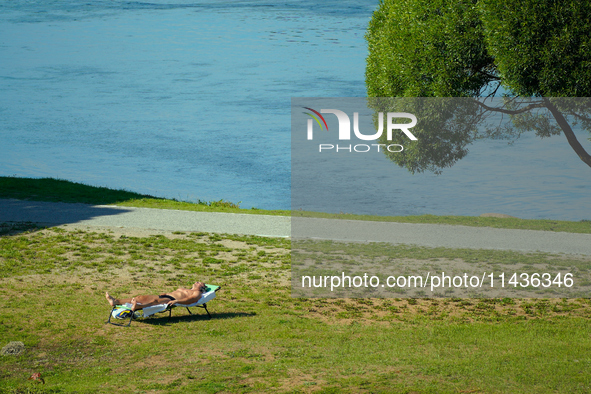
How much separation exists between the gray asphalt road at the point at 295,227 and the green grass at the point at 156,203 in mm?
570

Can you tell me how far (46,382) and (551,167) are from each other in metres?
9.13

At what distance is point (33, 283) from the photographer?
9.09 m

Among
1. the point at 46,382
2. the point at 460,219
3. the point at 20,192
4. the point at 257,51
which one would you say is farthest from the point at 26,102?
the point at 46,382

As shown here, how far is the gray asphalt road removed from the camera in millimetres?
11609

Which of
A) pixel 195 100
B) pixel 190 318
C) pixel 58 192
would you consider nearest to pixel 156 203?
pixel 58 192

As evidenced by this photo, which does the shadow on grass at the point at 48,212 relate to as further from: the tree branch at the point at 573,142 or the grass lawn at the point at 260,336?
the tree branch at the point at 573,142

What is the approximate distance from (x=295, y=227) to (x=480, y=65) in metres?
5.37

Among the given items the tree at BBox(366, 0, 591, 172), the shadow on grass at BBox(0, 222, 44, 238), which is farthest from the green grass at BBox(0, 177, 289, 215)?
the tree at BBox(366, 0, 591, 172)

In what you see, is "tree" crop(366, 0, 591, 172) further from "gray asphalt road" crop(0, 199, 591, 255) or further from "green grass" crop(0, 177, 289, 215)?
"green grass" crop(0, 177, 289, 215)

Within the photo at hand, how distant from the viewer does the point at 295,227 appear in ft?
42.7

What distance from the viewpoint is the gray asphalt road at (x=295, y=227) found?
38.1 ft

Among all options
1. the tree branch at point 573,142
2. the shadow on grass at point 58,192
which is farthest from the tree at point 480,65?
the shadow on grass at point 58,192

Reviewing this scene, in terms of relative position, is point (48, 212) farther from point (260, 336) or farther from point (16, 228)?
point (260, 336)

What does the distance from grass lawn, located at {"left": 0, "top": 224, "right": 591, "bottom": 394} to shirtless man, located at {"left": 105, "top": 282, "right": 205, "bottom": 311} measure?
289 mm
